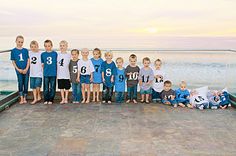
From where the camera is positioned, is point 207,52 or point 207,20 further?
point 207,20

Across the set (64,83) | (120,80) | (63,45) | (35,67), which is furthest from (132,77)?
(35,67)

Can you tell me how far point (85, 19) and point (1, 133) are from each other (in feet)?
46.4

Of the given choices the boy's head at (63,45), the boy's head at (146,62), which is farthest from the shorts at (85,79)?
the boy's head at (146,62)

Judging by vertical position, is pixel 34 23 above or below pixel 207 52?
above

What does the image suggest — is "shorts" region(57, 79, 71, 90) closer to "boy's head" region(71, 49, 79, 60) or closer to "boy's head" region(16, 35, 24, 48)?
"boy's head" region(71, 49, 79, 60)

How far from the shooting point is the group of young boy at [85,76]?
6.04 metres

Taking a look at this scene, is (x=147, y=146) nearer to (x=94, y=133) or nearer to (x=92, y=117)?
(x=94, y=133)

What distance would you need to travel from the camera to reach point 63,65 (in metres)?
6.10

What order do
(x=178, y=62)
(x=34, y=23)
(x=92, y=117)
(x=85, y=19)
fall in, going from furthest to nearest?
(x=85, y=19)
(x=34, y=23)
(x=178, y=62)
(x=92, y=117)

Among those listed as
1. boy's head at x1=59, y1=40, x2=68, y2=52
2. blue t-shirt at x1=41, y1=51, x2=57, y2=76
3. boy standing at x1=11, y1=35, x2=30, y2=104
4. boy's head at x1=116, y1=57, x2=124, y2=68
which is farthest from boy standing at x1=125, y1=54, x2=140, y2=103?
boy standing at x1=11, y1=35, x2=30, y2=104

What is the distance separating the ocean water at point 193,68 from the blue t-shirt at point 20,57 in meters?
0.22

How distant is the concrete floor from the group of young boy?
0.34 m

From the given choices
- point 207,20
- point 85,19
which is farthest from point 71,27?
point 207,20

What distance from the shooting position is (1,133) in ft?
14.5
